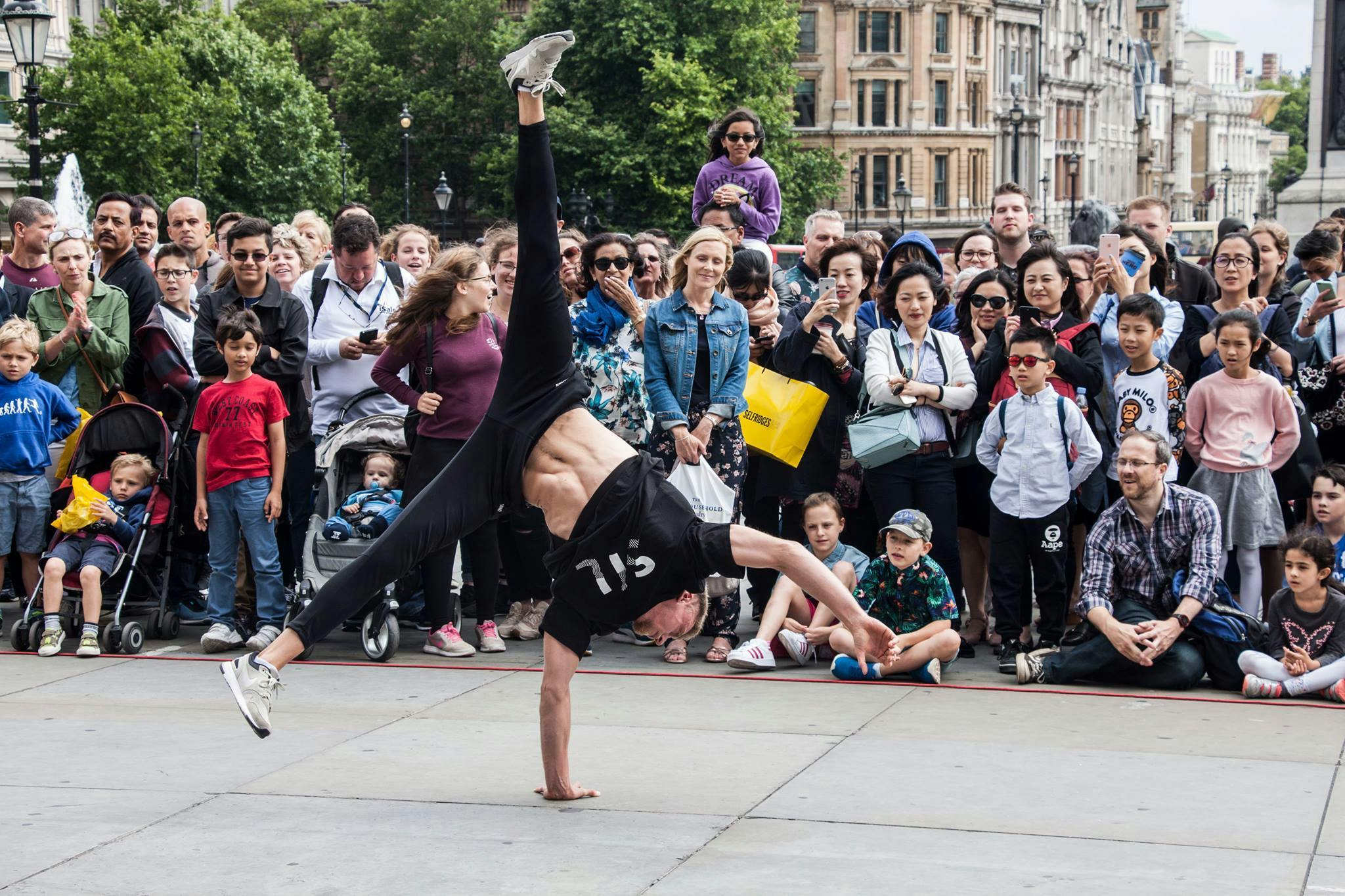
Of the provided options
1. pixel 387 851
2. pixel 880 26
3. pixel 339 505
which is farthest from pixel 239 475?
pixel 880 26

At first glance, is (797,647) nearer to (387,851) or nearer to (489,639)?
(489,639)

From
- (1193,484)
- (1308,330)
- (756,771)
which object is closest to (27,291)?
(756,771)

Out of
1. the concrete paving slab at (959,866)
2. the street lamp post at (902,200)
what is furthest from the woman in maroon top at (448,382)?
the street lamp post at (902,200)

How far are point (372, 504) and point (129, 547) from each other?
1.48m

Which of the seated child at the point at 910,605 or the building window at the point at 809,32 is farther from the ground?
the building window at the point at 809,32

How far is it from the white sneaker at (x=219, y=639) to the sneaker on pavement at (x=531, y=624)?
162 cm

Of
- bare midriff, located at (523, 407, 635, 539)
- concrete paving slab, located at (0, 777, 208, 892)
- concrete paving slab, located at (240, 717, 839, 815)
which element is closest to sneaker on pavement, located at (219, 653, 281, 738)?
concrete paving slab, located at (0, 777, 208, 892)

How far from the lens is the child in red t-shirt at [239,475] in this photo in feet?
30.5

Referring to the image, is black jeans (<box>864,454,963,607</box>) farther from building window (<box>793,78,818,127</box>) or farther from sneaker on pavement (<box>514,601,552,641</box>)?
building window (<box>793,78,818,127</box>)

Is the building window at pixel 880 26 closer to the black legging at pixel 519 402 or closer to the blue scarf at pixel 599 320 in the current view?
the blue scarf at pixel 599 320

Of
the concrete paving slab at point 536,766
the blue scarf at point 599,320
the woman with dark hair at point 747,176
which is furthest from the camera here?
the woman with dark hair at point 747,176

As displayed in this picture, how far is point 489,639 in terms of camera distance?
939cm

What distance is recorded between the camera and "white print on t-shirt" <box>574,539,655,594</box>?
584cm

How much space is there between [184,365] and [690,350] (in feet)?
11.3
